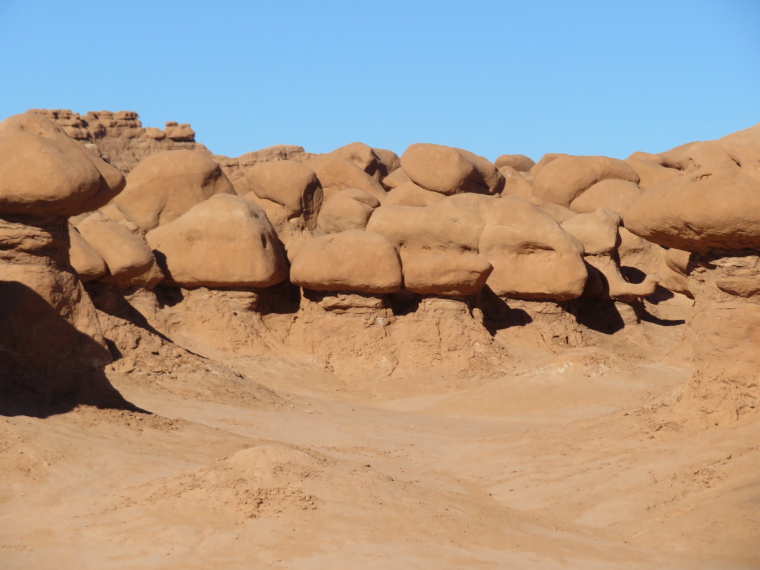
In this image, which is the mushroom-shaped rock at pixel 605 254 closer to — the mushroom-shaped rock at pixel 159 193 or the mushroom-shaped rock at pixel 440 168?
the mushroom-shaped rock at pixel 440 168

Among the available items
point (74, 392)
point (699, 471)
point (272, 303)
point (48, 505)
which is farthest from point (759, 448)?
point (272, 303)

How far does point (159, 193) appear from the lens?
1784 cm

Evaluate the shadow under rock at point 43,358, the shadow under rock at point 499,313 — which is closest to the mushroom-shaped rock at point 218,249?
the shadow under rock at point 499,313

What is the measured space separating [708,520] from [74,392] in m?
6.36

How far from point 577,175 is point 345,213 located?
747 centimetres

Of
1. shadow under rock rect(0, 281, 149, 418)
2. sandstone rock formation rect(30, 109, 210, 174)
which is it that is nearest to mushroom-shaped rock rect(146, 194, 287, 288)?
shadow under rock rect(0, 281, 149, 418)

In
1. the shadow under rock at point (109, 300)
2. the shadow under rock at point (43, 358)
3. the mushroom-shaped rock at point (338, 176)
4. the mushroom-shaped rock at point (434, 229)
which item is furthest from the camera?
the mushroom-shaped rock at point (338, 176)

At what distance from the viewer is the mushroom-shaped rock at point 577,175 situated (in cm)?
2381

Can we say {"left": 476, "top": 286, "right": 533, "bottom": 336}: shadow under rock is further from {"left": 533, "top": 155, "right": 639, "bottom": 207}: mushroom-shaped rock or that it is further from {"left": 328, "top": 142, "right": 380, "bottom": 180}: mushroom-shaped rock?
{"left": 328, "top": 142, "right": 380, "bottom": 180}: mushroom-shaped rock

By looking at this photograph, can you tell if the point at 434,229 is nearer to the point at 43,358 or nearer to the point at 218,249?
the point at 218,249

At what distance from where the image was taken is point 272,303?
56.1ft

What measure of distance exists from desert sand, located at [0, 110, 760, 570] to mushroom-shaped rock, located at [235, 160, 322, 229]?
5cm

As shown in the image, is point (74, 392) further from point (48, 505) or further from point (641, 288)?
point (641, 288)

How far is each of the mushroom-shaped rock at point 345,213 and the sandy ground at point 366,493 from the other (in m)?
7.39
